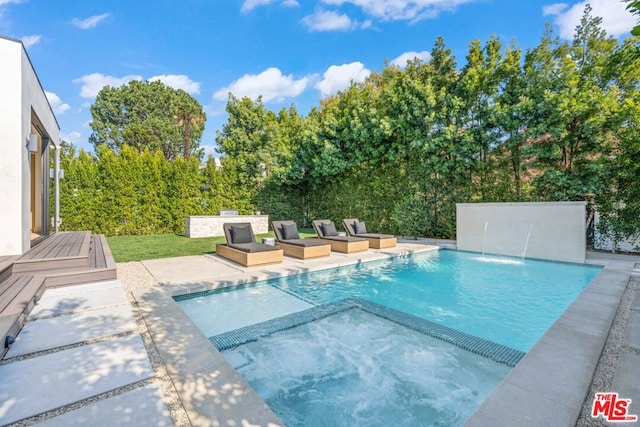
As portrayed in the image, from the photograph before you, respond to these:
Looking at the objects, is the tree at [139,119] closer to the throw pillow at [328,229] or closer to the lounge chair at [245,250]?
the throw pillow at [328,229]

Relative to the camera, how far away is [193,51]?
49.8ft

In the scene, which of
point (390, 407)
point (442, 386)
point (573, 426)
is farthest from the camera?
point (442, 386)

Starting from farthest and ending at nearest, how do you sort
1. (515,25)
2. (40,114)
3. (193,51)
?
1. (193,51)
2. (515,25)
3. (40,114)

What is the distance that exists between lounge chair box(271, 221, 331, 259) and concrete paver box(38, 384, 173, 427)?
230 inches

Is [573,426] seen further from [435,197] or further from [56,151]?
[56,151]

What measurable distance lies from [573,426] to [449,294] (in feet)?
12.7

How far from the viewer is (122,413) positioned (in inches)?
81.0

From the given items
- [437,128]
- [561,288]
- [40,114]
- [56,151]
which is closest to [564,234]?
[561,288]

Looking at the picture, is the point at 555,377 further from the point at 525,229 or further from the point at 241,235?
the point at 525,229

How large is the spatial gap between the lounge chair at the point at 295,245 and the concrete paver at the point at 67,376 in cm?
520

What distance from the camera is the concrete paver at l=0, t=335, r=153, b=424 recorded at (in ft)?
7.06

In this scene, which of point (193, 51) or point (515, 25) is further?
point (193, 51)

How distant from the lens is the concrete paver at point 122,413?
6.43 ft

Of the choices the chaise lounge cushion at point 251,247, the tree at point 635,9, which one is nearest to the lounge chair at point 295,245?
the chaise lounge cushion at point 251,247
